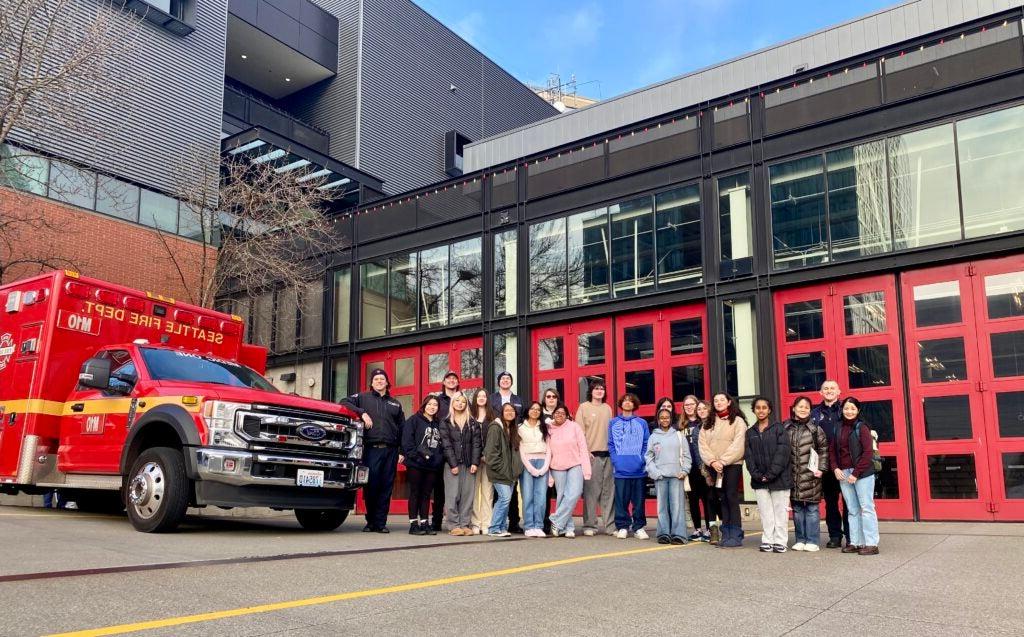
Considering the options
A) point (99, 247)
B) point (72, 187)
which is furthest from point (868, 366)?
point (72, 187)

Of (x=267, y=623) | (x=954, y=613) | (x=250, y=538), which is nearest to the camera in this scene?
(x=267, y=623)

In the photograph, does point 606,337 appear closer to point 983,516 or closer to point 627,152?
point 627,152

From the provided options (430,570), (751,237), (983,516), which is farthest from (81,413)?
(983,516)

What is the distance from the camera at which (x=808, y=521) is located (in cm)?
917

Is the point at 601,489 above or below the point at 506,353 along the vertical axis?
below

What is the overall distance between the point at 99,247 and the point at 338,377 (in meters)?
7.47

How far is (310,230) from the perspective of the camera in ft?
71.5

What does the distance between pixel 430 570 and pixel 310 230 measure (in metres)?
16.4

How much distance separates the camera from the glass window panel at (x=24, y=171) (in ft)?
64.8

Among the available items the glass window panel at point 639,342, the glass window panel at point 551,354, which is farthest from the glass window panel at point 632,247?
the glass window panel at point 551,354

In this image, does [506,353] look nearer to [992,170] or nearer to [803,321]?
[803,321]

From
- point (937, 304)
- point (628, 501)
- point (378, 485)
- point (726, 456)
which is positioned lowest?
point (628, 501)

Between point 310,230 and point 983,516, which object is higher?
point 310,230

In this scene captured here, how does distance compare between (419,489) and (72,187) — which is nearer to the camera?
(419,489)
